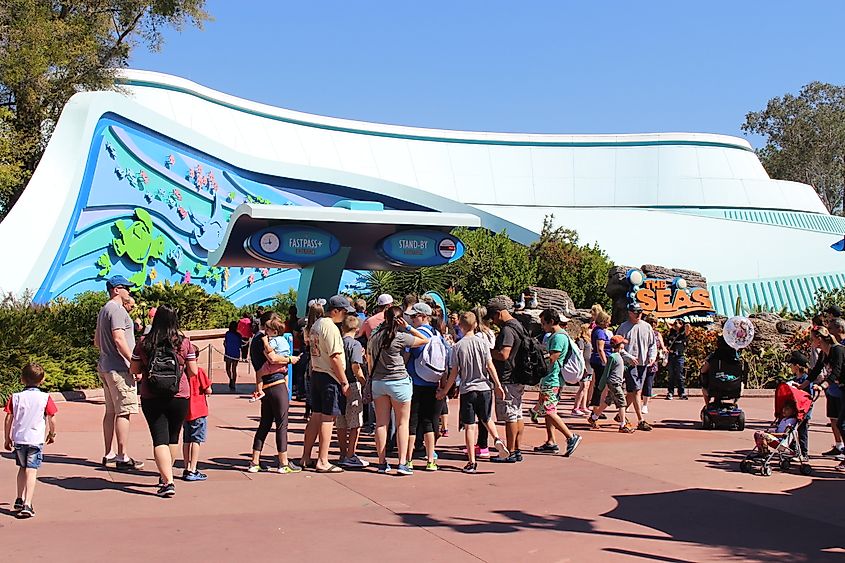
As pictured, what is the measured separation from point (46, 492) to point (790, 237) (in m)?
27.2

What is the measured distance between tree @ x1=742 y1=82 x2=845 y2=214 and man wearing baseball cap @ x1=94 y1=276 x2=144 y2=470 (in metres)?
66.0

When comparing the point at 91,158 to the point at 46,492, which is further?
the point at 91,158

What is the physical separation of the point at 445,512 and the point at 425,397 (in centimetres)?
197

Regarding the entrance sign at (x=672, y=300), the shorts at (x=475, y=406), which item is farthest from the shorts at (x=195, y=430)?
the entrance sign at (x=672, y=300)

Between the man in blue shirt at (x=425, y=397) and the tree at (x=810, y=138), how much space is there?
64.1 metres

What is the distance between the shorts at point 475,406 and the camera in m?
8.66

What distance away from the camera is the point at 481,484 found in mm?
8055

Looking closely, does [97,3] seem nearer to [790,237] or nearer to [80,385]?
[80,385]

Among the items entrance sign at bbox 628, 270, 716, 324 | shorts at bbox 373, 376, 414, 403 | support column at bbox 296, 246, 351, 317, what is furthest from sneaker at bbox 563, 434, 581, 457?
entrance sign at bbox 628, 270, 716, 324

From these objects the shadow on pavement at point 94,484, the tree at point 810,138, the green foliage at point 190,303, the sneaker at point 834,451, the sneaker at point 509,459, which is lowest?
the shadow on pavement at point 94,484

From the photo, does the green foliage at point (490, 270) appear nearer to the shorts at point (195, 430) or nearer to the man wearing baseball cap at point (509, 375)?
the man wearing baseball cap at point (509, 375)

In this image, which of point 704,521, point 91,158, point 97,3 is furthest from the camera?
point 97,3

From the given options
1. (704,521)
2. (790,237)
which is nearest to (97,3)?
(790,237)

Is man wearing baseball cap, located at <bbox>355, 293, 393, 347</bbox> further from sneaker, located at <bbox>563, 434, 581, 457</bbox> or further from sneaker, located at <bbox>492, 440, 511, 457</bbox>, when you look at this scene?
sneaker, located at <bbox>563, 434, 581, 457</bbox>
